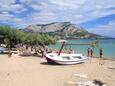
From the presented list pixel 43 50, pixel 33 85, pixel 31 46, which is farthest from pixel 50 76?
pixel 31 46

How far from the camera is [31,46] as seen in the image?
53531 mm

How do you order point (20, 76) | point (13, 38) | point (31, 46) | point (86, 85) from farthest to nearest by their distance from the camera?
point (31, 46)
point (13, 38)
point (20, 76)
point (86, 85)

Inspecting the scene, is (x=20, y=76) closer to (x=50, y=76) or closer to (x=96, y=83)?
(x=50, y=76)

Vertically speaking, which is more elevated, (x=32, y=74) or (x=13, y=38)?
→ (x=13, y=38)

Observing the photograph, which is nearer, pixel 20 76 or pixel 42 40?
pixel 20 76

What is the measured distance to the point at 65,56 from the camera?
32.2 meters

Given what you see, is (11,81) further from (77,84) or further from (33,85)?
(77,84)

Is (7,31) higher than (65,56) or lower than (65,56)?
higher

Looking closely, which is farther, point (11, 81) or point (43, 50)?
point (43, 50)

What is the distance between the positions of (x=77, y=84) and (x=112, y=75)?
5636 mm

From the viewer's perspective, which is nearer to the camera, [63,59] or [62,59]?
[62,59]

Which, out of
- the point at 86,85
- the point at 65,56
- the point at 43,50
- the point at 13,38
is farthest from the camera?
the point at 13,38

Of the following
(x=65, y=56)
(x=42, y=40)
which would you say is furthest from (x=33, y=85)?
(x=42, y=40)

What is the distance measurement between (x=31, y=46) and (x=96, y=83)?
3516 cm
